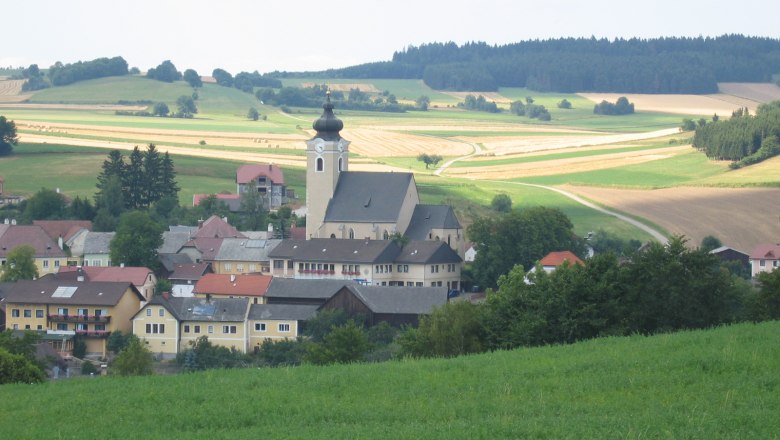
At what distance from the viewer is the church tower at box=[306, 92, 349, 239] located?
8456cm

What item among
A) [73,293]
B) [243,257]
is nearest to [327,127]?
[243,257]

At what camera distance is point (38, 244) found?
8262 cm

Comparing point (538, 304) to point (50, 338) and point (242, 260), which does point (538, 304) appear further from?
point (242, 260)

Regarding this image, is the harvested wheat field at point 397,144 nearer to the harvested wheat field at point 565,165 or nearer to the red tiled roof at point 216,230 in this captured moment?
the harvested wheat field at point 565,165

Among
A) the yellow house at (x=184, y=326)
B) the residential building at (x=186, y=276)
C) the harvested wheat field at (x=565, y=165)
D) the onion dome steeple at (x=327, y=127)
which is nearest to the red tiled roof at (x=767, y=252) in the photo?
the onion dome steeple at (x=327, y=127)

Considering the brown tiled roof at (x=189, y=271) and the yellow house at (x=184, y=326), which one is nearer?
the yellow house at (x=184, y=326)

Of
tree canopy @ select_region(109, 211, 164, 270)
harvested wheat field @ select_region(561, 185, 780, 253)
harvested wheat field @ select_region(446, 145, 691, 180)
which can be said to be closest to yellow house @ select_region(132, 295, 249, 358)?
tree canopy @ select_region(109, 211, 164, 270)

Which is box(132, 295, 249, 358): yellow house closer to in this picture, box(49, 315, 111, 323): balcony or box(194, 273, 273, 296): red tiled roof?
box(49, 315, 111, 323): balcony

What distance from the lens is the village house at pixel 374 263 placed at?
76875 mm

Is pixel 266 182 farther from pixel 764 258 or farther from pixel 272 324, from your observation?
pixel 272 324

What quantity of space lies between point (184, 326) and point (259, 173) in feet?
145

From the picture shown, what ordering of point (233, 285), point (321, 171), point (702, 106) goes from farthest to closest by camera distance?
point (702, 106)
point (321, 171)
point (233, 285)

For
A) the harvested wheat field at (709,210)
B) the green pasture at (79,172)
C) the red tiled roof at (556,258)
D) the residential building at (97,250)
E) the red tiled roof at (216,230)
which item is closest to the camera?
the red tiled roof at (556,258)

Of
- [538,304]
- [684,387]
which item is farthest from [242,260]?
[684,387]
